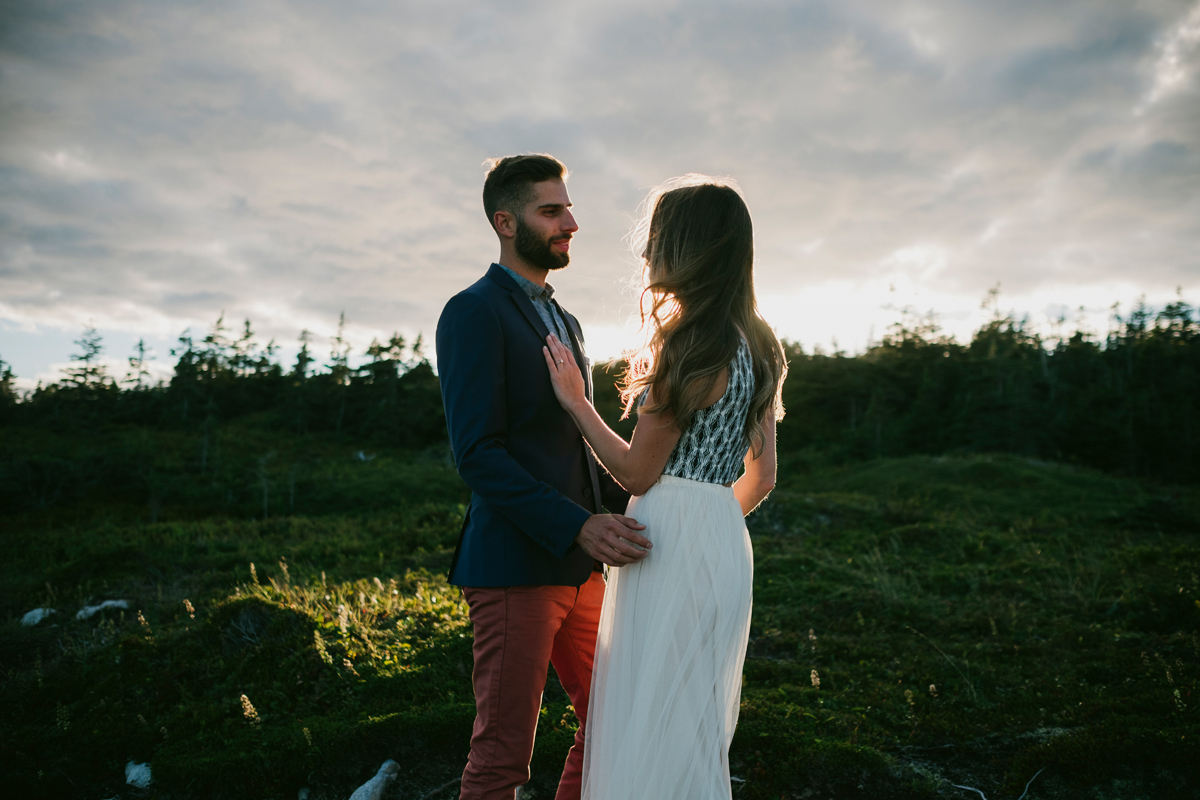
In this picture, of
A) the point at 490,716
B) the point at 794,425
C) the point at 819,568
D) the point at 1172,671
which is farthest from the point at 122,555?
the point at 794,425

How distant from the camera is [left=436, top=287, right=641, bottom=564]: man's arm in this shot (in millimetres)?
2154

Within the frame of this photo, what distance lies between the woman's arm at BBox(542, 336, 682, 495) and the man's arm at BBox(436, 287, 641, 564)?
0.58 ft

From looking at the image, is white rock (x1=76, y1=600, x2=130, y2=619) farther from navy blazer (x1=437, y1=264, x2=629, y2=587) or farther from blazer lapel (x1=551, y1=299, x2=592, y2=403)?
blazer lapel (x1=551, y1=299, x2=592, y2=403)

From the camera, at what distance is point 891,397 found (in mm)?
45250

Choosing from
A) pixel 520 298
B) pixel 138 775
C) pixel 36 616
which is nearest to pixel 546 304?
pixel 520 298

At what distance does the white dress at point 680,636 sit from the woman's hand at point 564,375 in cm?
40

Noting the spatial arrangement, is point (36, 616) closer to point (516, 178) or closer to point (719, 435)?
point (516, 178)

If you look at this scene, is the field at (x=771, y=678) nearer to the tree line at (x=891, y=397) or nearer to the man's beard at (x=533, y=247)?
the man's beard at (x=533, y=247)

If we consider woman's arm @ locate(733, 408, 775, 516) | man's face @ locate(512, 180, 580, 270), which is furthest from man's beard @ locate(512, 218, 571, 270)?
woman's arm @ locate(733, 408, 775, 516)

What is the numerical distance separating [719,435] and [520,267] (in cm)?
106

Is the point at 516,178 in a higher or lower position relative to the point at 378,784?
higher

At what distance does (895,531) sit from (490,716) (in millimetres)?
11257

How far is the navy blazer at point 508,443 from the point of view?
7.11 ft

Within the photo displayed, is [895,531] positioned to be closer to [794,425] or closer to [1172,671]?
[1172,671]
